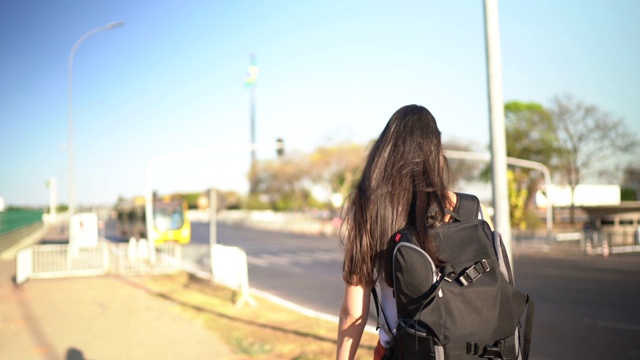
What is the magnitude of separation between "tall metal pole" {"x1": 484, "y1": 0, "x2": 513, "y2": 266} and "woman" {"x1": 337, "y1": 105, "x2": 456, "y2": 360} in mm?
2251

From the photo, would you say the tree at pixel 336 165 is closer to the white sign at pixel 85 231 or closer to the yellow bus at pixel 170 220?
the yellow bus at pixel 170 220

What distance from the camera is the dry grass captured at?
273 inches

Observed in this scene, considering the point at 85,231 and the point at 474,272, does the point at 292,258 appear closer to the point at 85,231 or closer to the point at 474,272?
the point at 85,231

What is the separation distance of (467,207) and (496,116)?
2.36 meters

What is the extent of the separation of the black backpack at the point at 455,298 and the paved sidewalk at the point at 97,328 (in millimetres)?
5274

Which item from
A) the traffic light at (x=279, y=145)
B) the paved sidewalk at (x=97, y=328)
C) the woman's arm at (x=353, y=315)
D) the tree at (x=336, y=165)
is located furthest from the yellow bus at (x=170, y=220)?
the woman's arm at (x=353, y=315)

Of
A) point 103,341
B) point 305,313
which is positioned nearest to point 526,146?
point 305,313

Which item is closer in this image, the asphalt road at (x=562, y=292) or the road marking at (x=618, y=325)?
the asphalt road at (x=562, y=292)

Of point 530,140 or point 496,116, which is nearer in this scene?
point 496,116

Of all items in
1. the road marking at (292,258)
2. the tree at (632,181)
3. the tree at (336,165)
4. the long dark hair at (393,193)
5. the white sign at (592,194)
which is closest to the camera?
the long dark hair at (393,193)

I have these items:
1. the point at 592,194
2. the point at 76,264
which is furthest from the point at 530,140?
the point at 76,264

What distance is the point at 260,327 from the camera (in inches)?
340

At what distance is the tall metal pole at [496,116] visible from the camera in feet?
14.1

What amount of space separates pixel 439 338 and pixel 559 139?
44.0 metres
